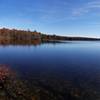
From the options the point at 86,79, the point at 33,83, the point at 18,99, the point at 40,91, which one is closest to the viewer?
the point at 18,99

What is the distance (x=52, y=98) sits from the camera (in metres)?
16.7

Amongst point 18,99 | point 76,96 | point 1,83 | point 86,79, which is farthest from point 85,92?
point 1,83

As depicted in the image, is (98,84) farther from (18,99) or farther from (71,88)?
(18,99)

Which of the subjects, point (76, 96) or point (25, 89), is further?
point (25, 89)

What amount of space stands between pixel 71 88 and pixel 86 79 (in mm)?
4983

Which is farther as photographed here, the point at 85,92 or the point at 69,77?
the point at 69,77

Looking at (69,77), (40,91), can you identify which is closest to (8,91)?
(40,91)

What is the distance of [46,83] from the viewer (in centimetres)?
2198

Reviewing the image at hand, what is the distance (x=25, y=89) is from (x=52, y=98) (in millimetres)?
3636

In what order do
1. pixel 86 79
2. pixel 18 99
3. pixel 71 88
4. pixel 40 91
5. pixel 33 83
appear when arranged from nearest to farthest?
pixel 18 99, pixel 40 91, pixel 71 88, pixel 33 83, pixel 86 79

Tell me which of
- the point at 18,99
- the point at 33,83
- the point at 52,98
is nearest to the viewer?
the point at 18,99

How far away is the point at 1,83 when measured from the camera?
19062mm

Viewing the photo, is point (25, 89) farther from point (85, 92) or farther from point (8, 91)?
point (85, 92)

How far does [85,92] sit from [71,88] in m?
1.87
